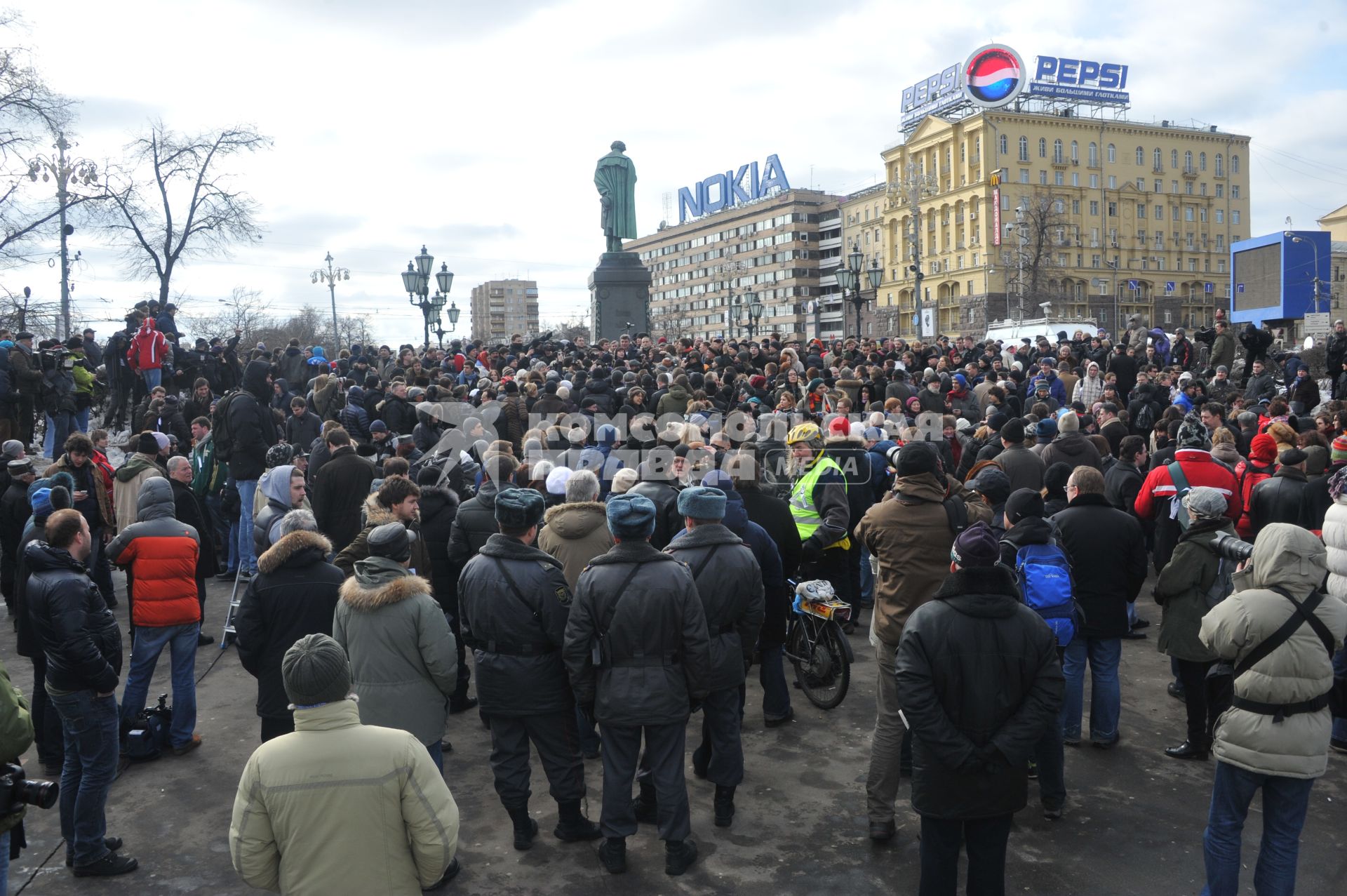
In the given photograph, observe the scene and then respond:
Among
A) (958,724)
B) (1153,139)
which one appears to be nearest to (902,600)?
(958,724)

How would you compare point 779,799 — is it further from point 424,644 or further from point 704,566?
point 424,644

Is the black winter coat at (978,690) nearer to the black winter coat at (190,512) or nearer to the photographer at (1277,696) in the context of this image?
the photographer at (1277,696)

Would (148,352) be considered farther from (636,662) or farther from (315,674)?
(315,674)

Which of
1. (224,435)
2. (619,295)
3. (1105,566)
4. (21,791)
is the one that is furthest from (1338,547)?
(619,295)

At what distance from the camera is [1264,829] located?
157 inches

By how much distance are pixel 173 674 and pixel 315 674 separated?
13.0ft

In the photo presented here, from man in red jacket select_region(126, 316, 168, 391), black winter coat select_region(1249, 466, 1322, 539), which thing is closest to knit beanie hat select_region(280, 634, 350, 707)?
black winter coat select_region(1249, 466, 1322, 539)

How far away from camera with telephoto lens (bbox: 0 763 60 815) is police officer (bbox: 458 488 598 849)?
6.07ft

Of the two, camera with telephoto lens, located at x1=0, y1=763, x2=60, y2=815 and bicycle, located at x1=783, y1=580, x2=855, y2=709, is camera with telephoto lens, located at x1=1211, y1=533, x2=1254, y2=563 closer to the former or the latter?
bicycle, located at x1=783, y1=580, x2=855, y2=709

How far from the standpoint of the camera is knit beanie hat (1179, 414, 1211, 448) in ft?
25.5

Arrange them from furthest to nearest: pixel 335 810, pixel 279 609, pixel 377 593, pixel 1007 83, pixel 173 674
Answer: pixel 1007 83
pixel 173 674
pixel 279 609
pixel 377 593
pixel 335 810

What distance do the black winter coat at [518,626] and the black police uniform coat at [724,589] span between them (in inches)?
29.0

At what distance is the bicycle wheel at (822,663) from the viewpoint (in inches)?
259

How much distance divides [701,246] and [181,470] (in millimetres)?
127504
